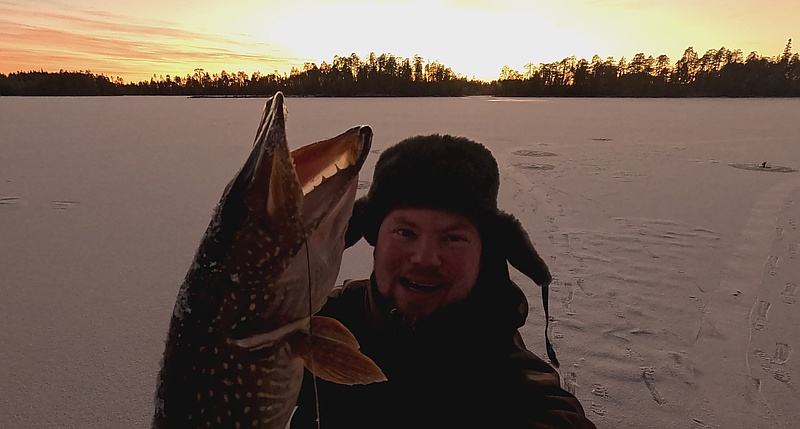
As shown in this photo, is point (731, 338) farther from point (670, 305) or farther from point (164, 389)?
point (164, 389)

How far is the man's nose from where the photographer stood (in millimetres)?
1705

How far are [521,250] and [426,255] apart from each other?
0.38m

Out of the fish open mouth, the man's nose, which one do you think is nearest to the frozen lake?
the man's nose

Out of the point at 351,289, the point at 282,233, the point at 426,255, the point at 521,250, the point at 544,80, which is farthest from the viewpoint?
the point at 544,80

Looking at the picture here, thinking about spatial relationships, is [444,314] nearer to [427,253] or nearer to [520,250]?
[427,253]

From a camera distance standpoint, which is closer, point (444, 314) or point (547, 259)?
point (444, 314)

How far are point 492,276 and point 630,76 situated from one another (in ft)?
146

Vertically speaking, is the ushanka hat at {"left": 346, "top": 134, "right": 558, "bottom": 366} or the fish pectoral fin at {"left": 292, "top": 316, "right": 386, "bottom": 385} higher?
the ushanka hat at {"left": 346, "top": 134, "right": 558, "bottom": 366}

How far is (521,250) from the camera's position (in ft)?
6.12

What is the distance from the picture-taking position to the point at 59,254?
165 inches

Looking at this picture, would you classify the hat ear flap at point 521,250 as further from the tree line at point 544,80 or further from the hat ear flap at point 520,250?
the tree line at point 544,80

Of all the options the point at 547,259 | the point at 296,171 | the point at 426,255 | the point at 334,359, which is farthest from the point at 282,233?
the point at 547,259

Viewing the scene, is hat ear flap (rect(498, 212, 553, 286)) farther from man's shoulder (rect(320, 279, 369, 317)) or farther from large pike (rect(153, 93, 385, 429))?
large pike (rect(153, 93, 385, 429))

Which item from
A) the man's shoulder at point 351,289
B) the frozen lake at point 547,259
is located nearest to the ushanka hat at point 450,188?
the man's shoulder at point 351,289
